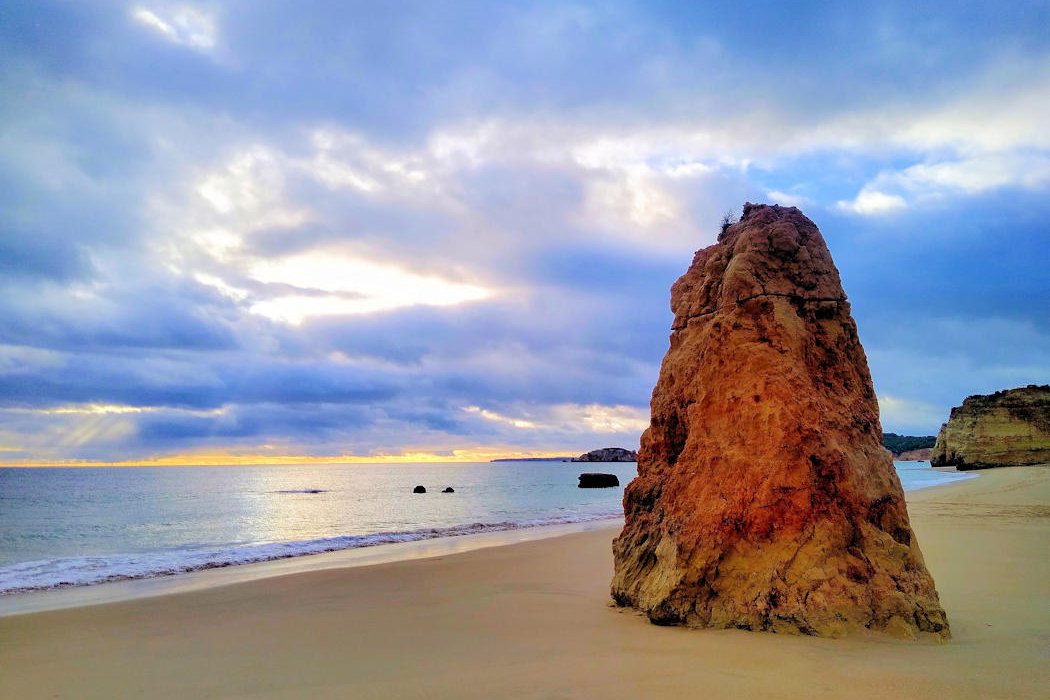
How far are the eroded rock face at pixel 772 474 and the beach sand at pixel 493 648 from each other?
0.33 m

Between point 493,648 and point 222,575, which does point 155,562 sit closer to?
point 222,575

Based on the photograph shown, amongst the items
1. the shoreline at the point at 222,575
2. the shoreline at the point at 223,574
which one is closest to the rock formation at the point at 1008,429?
the shoreline at the point at 223,574

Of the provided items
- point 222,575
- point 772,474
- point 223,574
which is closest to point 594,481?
point 223,574

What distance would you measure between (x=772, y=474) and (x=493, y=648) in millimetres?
2907

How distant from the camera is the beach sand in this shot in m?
4.11

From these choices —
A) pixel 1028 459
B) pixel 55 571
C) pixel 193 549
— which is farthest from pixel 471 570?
pixel 1028 459

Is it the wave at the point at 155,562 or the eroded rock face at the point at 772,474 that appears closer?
the eroded rock face at the point at 772,474

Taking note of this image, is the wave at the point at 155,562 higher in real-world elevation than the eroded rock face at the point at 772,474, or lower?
lower

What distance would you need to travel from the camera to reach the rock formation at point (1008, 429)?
49.8 meters

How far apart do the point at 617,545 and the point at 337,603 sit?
3962 mm

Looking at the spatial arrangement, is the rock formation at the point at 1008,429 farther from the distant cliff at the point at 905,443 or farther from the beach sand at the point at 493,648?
the distant cliff at the point at 905,443

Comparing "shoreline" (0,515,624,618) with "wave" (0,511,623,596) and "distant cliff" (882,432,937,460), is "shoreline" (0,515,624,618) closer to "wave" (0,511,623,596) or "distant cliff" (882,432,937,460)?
"wave" (0,511,623,596)

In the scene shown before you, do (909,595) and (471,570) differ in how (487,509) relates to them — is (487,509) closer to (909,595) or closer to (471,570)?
(471,570)

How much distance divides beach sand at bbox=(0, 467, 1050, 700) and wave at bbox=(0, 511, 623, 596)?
15.5 feet
